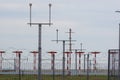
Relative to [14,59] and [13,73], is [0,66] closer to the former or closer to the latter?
[13,73]

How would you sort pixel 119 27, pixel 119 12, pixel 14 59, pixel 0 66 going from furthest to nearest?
pixel 0 66
pixel 14 59
pixel 119 27
pixel 119 12

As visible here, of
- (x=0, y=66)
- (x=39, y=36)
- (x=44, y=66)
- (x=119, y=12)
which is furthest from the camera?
(x=0, y=66)

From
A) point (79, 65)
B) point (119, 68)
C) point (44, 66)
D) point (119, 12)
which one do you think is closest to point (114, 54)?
point (119, 68)

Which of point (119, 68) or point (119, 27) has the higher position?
point (119, 27)

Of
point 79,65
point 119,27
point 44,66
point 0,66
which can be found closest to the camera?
point 119,27

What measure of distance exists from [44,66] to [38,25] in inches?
1198

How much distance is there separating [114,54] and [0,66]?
3500cm

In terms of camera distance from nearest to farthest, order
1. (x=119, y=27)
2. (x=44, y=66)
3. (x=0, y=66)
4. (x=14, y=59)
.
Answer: (x=119, y=27) < (x=14, y=59) < (x=44, y=66) < (x=0, y=66)

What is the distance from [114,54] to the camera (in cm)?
2939

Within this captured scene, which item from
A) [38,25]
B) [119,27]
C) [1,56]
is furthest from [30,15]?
[1,56]

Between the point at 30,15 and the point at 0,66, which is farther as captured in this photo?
the point at 0,66

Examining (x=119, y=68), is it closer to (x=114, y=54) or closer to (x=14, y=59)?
(x=114, y=54)

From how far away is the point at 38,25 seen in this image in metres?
27.8

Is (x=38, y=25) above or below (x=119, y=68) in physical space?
above
